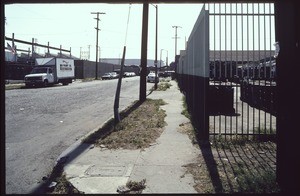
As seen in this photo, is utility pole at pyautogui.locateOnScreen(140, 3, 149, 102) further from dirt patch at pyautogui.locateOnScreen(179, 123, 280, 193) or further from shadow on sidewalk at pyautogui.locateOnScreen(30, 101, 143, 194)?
dirt patch at pyautogui.locateOnScreen(179, 123, 280, 193)

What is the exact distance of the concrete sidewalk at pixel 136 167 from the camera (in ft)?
15.3

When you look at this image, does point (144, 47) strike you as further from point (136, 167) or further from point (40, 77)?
point (40, 77)

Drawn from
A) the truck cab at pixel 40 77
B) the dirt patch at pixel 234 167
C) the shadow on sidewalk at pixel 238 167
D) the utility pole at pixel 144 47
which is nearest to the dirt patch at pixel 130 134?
the dirt patch at pixel 234 167

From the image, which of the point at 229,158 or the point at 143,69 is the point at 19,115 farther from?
the point at 229,158

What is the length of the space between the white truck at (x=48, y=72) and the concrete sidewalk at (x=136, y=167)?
26212mm

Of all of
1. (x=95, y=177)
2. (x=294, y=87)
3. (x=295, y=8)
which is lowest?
(x=95, y=177)

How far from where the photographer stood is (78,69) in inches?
2486

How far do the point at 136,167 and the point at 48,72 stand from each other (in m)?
29.9

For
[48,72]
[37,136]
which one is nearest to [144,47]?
[37,136]

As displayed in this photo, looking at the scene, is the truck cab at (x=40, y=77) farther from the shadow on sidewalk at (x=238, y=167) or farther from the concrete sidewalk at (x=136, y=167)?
the shadow on sidewalk at (x=238, y=167)

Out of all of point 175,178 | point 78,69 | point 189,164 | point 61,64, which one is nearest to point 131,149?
point 189,164

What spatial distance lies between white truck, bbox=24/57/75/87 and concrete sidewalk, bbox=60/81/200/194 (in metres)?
26.2

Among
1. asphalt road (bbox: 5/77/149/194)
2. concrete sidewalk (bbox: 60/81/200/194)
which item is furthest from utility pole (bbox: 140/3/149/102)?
concrete sidewalk (bbox: 60/81/200/194)

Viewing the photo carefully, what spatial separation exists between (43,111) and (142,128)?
6554 millimetres
